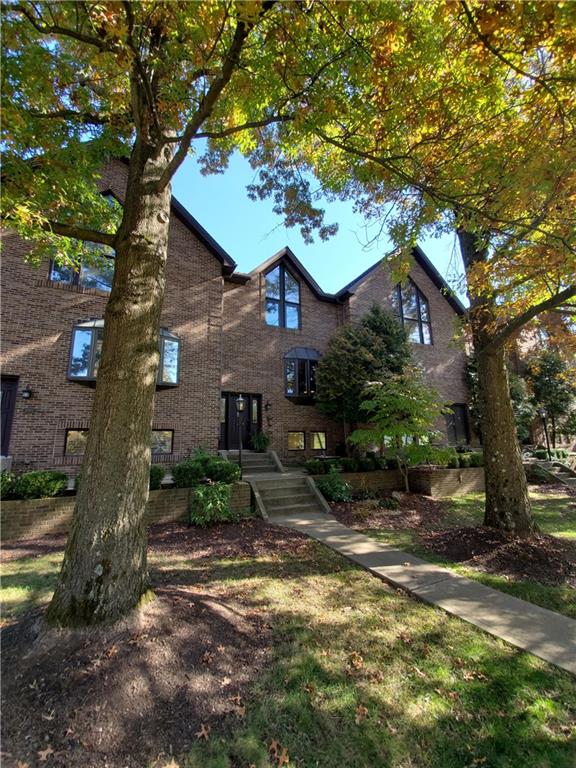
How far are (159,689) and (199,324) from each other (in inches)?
424

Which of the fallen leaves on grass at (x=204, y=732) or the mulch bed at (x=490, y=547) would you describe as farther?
the mulch bed at (x=490, y=547)

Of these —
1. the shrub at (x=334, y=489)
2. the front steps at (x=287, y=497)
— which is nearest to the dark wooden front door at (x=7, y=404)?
the front steps at (x=287, y=497)

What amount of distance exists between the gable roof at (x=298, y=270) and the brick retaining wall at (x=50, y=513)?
1016cm

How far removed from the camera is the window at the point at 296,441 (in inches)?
559

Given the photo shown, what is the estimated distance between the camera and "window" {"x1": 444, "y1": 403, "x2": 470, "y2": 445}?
17.9 meters

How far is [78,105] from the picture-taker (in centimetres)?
488

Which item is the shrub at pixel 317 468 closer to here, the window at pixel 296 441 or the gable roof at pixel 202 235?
the window at pixel 296 441

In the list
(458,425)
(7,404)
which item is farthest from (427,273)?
(7,404)

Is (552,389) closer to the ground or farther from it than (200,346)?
closer to the ground

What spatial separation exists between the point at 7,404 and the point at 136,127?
8.70m

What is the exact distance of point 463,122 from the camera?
4457 millimetres

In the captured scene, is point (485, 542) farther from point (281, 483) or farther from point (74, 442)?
point (74, 442)

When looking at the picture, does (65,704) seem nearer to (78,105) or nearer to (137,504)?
(137,504)

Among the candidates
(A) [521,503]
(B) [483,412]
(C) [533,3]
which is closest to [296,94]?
(C) [533,3]
